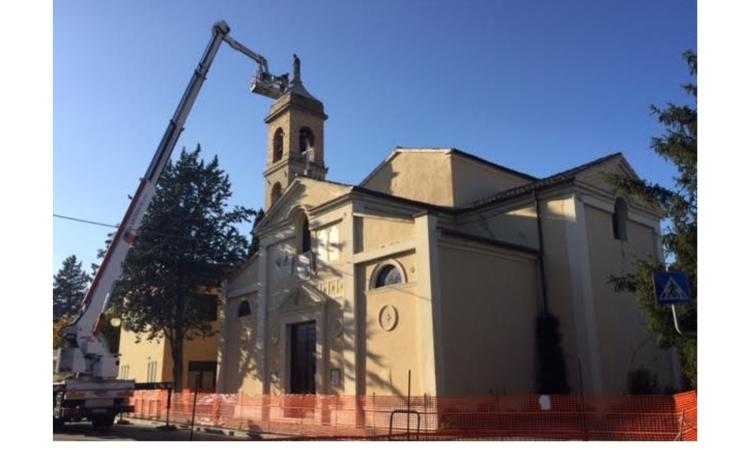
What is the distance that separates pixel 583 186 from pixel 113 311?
64.6ft

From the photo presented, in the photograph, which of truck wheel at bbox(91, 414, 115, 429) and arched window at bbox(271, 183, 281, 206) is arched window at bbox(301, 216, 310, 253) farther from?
arched window at bbox(271, 183, 281, 206)

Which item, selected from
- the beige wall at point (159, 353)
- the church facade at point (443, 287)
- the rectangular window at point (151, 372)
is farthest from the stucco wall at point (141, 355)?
the church facade at point (443, 287)

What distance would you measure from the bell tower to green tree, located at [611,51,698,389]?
62.3ft

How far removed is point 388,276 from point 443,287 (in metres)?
2.19

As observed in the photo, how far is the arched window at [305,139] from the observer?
30719mm

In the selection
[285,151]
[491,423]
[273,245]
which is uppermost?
[285,151]

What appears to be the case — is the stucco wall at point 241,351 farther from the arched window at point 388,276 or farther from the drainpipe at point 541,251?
the drainpipe at point 541,251

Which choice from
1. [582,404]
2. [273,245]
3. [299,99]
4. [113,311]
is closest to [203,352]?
[113,311]

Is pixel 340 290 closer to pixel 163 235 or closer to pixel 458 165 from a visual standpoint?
pixel 458 165

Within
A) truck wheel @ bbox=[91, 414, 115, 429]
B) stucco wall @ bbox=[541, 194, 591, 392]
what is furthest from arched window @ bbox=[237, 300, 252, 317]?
stucco wall @ bbox=[541, 194, 591, 392]

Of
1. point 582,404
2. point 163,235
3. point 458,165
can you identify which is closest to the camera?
point 582,404

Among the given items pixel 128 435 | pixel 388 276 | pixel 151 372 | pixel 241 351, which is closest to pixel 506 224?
pixel 388 276

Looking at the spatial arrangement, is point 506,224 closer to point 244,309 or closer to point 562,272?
point 562,272

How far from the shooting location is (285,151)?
99.3ft
